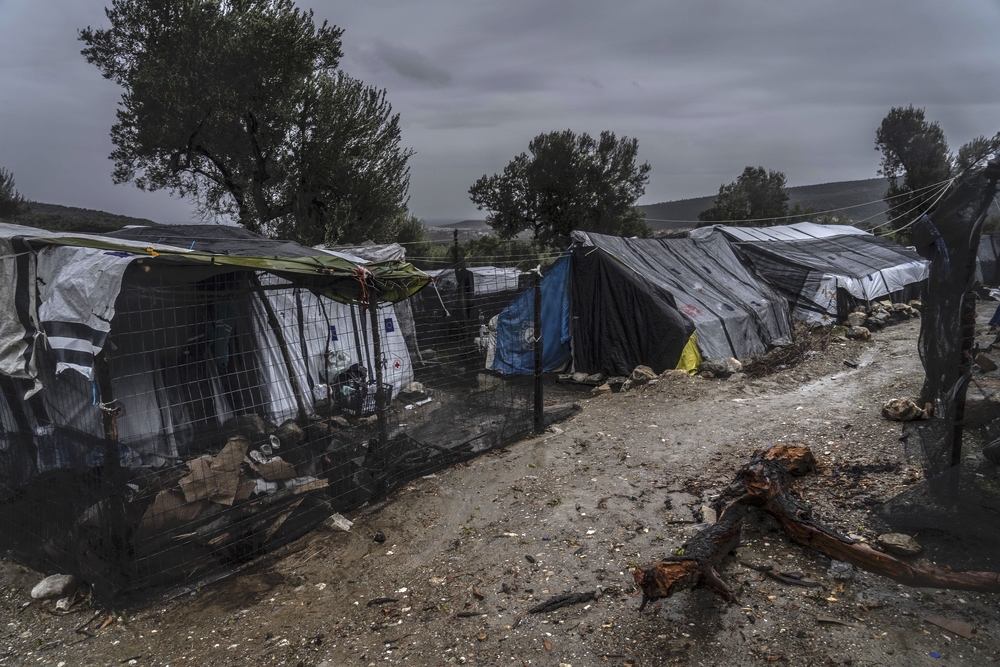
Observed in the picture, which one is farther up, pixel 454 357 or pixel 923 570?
pixel 454 357

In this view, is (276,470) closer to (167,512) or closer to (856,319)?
(167,512)

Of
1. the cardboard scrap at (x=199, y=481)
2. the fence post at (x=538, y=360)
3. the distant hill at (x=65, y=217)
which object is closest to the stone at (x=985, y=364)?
the fence post at (x=538, y=360)

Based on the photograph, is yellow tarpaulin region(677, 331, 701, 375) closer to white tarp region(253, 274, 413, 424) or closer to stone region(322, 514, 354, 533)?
white tarp region(253, 274, 413, 424)

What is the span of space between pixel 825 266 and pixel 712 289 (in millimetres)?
5299

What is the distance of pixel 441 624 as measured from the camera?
3383mm

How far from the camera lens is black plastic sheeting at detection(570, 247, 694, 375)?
33.4 ft

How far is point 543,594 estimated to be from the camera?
3607 millimetres

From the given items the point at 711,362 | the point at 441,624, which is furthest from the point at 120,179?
the point at 441,624

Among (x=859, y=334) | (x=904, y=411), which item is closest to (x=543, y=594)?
(x=904, y=411)

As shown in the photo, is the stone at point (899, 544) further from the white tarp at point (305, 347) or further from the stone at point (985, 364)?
the white tarp at point (305, 347)

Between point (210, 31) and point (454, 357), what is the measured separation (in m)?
12.7

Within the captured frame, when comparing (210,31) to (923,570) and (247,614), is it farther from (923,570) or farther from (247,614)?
(923,570)

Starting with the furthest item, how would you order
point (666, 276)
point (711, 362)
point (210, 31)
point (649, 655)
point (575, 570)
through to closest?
point (210, 31), point (666, 276), point (711, 362), point (575, 570), point (649, 655)

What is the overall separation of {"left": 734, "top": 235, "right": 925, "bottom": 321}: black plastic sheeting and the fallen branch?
11.7 metres
